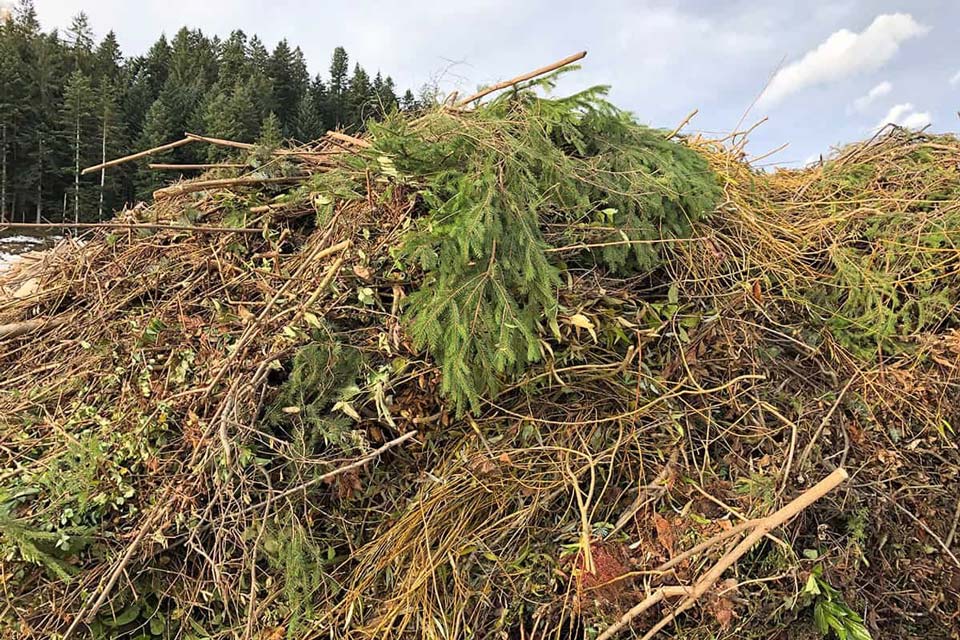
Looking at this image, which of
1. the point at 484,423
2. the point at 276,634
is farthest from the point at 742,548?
the point at 276,634

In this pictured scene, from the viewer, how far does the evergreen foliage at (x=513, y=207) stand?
1951mm

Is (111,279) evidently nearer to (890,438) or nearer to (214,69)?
(890,438)

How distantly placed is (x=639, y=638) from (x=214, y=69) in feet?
245

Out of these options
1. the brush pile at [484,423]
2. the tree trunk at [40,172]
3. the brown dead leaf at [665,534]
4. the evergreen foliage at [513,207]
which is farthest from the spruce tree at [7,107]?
the brown dead leaf at [665,534]

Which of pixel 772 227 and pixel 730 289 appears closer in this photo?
pixel 730 289

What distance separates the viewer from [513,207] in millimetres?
2027

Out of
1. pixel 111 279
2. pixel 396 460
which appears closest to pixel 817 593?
pixel 396 460

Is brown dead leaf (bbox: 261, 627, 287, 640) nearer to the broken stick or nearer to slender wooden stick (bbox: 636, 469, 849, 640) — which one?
the broken stick

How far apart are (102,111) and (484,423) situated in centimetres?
4923

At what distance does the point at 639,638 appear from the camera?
5.75 ft

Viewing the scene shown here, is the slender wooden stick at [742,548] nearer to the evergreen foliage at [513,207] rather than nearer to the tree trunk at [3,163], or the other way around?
the evergreen foliage at [513,207]

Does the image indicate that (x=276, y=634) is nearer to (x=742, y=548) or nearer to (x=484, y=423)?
(x=484, y=423)

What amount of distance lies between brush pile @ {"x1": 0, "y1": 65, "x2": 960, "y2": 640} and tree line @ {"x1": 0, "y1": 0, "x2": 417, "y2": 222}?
31886 millimetres

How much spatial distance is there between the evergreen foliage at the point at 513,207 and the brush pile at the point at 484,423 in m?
0.01
